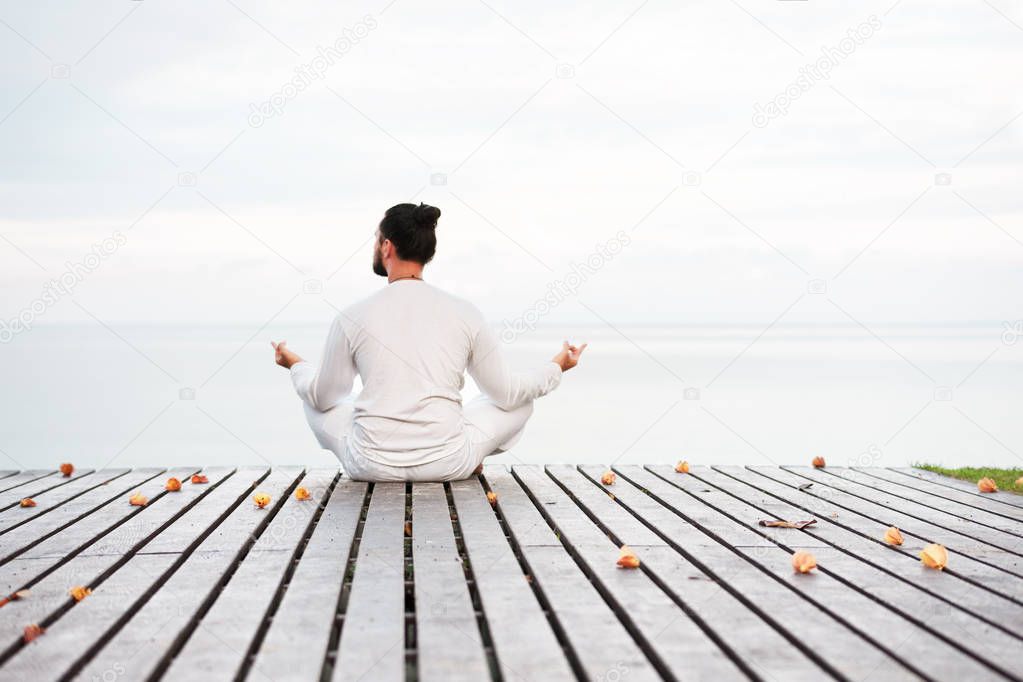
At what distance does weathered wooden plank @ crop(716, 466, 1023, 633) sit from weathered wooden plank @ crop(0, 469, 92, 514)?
311cm

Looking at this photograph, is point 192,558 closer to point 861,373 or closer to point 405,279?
point 405,279

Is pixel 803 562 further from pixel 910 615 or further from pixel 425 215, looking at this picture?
pixel 425 215

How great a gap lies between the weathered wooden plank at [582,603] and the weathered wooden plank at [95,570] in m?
1.08

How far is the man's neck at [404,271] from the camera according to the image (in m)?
4.37

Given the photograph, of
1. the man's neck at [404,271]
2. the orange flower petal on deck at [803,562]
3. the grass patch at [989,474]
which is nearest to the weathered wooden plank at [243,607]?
the man's neck at [404,271]

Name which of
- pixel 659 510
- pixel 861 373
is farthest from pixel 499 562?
pixel 861 373

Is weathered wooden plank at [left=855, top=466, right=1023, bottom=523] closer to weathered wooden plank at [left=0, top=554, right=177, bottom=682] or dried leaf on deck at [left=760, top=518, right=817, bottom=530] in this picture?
dried leaf on deck at [left=760, top=518, right=817, bottom=530]

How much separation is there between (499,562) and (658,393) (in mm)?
9001

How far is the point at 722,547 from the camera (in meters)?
3.20

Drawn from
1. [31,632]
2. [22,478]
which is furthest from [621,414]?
[31,632]

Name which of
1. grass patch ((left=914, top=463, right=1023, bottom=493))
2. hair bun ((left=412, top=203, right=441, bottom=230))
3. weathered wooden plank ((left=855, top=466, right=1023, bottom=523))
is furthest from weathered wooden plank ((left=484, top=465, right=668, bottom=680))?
grass patch ((left=914, top=463, right=1023, bottom=493))

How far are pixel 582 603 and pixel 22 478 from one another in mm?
3562

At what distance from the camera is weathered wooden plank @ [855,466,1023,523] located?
4117mm

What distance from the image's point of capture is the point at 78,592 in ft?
8.33
